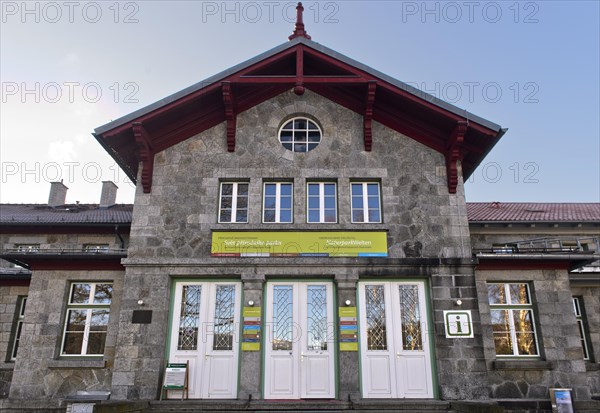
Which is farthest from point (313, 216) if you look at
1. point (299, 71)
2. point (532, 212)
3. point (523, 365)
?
point (532, 212)

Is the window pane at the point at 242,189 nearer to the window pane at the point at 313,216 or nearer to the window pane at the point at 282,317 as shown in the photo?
the window pane at the point at 313,216

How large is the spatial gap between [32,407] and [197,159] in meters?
6.84

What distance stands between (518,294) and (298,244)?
5830 mm

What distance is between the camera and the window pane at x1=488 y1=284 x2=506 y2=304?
13.1 meters

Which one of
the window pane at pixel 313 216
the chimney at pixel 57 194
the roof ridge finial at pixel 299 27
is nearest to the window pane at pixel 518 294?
the window pane at pixel 313 216

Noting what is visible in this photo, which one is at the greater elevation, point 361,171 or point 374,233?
point 361,171

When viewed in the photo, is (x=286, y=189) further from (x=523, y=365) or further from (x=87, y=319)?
(x=523, y=365)

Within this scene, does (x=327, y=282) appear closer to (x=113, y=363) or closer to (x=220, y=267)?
(x=220, y=267)

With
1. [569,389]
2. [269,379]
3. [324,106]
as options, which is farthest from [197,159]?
[569,389]

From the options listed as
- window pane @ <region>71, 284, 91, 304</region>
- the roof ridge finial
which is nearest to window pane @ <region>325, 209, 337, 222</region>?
the roof ridge finial

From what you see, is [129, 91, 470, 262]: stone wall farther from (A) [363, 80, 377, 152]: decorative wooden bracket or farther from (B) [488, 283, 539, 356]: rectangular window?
(B) [488, 283, 539, 356]: rectangular window

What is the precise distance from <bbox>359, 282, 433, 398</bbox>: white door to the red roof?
7.12m

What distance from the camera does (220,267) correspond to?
39.7ft

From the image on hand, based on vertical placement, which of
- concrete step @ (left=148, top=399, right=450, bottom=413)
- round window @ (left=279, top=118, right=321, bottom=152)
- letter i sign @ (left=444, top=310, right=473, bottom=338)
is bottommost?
concrete step @ (left=148, top=399, right=450, bottom=413)
